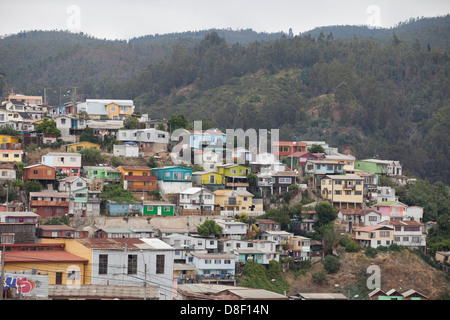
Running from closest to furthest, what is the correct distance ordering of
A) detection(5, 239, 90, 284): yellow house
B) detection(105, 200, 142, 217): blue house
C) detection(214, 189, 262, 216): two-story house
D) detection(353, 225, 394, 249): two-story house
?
1. detection(5, 239, 90, 284): yellow house
2. detection(105, 200, 142, 217): blue house
3. detection(353, 225, 394, 249): two-story house
4. detection(214, 189, 262, 216): two-story house

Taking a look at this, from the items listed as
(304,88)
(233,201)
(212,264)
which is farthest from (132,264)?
(304,88)

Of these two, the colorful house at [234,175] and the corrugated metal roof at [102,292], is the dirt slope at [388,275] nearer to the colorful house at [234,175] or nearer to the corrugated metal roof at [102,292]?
the colorful house at [234,175]

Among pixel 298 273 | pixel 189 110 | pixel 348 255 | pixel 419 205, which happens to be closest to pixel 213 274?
pixel 298 273

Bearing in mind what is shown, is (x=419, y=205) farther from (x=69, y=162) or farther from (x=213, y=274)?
(x=69, y=162)

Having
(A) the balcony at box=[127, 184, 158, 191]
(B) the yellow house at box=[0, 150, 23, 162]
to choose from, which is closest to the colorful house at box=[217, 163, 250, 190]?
(A) the balcony at box=[127, 184, 158, 191]

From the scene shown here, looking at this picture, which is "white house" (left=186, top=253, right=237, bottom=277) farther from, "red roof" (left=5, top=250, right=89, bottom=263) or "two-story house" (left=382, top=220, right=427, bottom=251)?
"two-story house" (left=382, top=220, right=427, bottom=251)

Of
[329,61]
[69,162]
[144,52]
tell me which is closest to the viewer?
[69,162]
